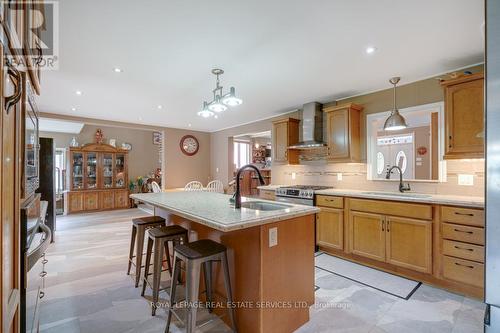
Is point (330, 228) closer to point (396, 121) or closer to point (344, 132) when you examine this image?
point (344, 132)

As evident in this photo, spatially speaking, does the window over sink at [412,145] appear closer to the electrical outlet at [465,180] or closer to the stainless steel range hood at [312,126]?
the electrical outlet at [465,180]

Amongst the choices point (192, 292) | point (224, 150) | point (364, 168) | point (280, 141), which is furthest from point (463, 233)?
point (224, 150)

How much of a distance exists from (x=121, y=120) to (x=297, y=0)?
198 inches

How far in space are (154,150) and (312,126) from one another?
20.5ft

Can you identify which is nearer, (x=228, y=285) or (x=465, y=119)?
(x=228, y=285)

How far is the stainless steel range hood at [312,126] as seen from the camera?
4.02 meters

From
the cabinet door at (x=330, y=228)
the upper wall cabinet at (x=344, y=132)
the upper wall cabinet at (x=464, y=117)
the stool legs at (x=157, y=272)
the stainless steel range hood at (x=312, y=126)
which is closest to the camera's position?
the stool legs at (x=157, y=272)

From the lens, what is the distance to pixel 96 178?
696 centimetres

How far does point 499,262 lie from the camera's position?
0.77m

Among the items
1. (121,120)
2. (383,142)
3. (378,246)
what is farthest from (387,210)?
(121,120)

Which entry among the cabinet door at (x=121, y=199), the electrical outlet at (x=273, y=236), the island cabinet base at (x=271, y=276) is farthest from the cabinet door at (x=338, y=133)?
the cabinet door at (x=121, y=199)

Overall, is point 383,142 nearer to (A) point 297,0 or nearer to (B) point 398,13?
(B) point 398,13

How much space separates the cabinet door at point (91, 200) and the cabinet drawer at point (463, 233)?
7.62 metres

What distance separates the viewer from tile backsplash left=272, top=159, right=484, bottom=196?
8.93 feet
